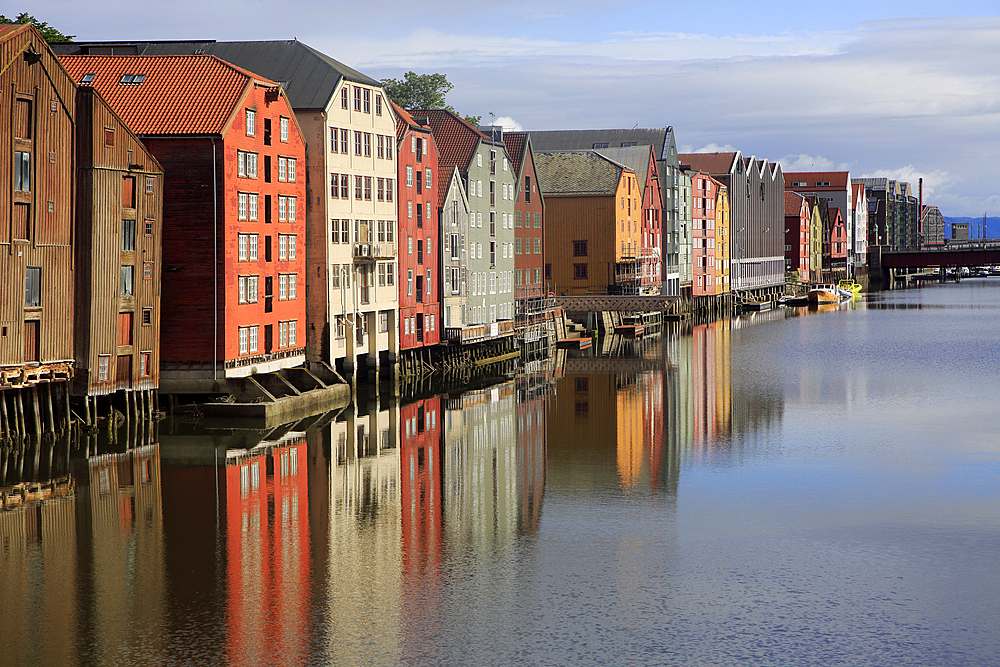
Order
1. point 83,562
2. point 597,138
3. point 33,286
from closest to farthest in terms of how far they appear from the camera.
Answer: point 83,562 → point 33,286 → point 597,138

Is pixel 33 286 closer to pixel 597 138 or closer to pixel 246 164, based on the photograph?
pixel 246 164

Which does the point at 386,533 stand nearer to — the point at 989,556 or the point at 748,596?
the point at 748,596

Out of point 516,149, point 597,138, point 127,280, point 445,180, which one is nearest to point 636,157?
point 597,138

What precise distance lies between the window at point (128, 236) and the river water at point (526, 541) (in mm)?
7987

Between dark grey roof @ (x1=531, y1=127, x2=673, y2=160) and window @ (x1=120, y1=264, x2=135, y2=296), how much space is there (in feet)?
292

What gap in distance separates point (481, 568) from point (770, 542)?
8.47m

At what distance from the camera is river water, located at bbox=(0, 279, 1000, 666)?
24.1 meters

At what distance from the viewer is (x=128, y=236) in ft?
168

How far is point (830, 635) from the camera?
2455 centimetres

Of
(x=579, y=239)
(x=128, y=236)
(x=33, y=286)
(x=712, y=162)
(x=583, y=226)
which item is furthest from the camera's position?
(x=712, y=162)

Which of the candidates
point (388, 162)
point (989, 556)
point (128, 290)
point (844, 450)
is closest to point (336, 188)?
point (388, 162)

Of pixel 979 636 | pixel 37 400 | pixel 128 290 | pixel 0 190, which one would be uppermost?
pixel 0 190

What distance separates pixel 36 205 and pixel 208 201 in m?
8.82

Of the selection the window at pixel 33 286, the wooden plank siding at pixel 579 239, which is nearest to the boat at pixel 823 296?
the wooden plank siding at pixel 579 239
